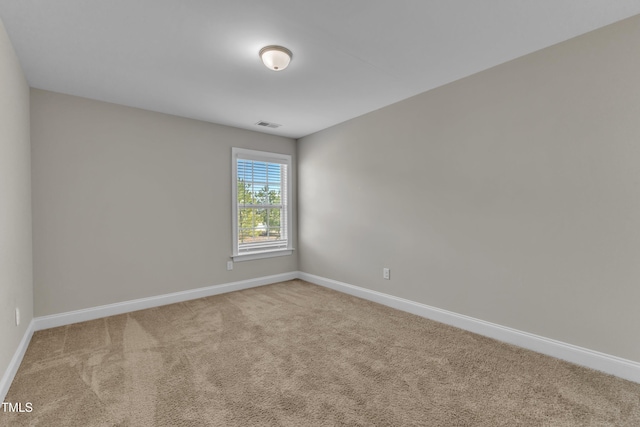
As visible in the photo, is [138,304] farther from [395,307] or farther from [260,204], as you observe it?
[395,307]

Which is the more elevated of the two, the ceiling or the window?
the ceiling

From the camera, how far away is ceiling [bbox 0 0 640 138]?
1.84 metres

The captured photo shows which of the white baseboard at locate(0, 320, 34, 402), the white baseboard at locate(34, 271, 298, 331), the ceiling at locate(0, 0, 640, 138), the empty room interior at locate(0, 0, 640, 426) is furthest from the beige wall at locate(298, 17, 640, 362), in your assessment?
the white baseboard at locate(0, 320, 34, 402)

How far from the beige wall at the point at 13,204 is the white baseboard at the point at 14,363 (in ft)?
0.16

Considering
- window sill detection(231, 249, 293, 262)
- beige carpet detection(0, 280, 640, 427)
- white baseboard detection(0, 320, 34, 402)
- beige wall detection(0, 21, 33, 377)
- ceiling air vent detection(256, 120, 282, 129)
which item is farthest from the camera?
window sill detection(231, 249, 293, 262)

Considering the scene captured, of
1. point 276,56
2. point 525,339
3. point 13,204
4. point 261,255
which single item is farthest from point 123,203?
point 525,339

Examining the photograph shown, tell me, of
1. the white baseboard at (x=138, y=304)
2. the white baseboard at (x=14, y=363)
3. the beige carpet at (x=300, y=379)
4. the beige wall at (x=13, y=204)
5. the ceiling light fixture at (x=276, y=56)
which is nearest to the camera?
the beige carpet at (x=300, y=379)

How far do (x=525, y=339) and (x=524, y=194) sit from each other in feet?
3.96

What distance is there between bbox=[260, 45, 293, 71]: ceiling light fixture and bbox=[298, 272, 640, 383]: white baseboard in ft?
9.02

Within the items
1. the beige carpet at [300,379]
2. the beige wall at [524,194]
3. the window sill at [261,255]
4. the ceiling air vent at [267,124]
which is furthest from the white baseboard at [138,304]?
the ceiling air vent at [267,124]

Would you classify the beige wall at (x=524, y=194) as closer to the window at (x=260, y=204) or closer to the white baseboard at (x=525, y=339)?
the white baseboard at (x=525, y=339)

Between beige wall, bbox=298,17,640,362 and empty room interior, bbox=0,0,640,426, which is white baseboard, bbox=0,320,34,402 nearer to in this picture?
empty room interior, bbox=0,0,640,426

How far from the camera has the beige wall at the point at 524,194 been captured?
6.61ft

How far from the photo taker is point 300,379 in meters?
2.01
